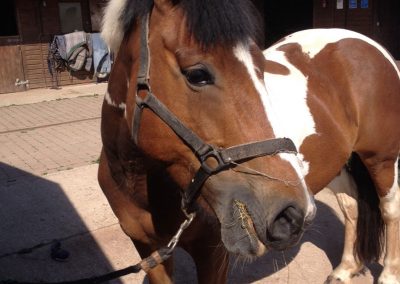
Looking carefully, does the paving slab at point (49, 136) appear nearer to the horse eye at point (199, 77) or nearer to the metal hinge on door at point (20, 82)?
the metal hinge on door at point (20, 82)

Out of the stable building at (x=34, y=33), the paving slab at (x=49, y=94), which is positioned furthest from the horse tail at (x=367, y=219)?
the stable building at (x=34, y=33)

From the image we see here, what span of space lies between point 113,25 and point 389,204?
7.35 feet

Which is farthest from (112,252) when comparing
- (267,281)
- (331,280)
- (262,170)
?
(262,170)

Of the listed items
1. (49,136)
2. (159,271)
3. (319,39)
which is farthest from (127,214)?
(49,136)

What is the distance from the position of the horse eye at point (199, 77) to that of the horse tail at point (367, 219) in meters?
2.03

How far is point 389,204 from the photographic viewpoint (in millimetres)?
2775

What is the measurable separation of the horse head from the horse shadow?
1.72 metres

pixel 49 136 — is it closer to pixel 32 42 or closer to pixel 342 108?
pixel 32 42

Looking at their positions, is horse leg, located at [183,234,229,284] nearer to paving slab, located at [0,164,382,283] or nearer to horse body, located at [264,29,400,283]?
horse body, located at [264,29,400,283]

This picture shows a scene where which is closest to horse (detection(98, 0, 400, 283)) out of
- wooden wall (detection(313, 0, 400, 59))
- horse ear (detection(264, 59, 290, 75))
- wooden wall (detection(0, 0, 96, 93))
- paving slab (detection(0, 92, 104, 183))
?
horse ear (detection(264, 59, 290, 75))

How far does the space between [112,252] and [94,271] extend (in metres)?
0.25

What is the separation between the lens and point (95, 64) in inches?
439

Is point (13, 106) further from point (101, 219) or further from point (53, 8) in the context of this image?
point (101, 219)

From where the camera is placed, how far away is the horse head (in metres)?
1.21
